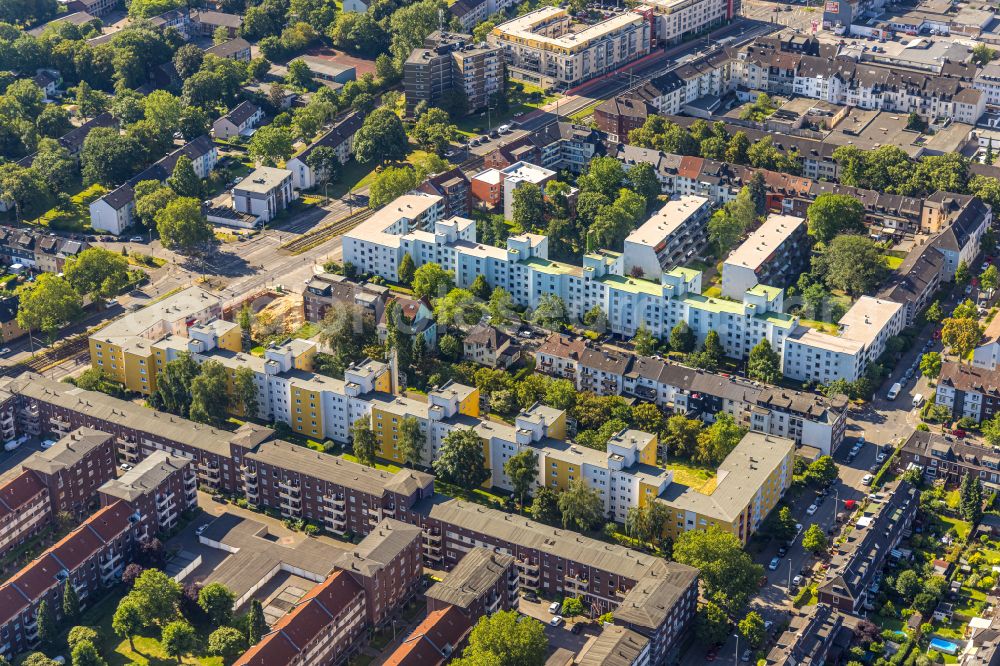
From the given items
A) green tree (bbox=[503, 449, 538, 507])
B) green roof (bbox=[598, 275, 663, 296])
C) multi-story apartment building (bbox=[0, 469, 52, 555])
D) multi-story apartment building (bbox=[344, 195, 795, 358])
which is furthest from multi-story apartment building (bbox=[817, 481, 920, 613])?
multi-story apartment building (bbox=[0, 469, 52, 555])

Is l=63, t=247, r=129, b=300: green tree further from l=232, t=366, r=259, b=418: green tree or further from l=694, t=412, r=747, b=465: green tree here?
l=694, t=412, r=747, b=465: green tree

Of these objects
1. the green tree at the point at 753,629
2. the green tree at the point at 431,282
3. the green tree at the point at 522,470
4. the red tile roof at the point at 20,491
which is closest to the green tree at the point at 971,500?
the green tree at the point at 753,629

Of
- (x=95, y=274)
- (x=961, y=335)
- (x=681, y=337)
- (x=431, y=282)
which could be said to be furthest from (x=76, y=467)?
(x=961, y=335)

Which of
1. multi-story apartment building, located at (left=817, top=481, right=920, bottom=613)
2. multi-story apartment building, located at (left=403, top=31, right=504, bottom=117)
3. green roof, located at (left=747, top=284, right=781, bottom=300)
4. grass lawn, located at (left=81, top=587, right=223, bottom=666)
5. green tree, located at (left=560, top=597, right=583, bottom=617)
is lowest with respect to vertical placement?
grass lawn, located at (left=81, top=587, right=223, bottom=666)

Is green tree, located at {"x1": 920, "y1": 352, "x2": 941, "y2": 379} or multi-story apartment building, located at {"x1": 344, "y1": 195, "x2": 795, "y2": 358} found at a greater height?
multi-story apartment building, located at {"x1": 344, "y1": 195, "x2": 795, "y2": 358}

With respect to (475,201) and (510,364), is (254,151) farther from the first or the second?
(510,364)

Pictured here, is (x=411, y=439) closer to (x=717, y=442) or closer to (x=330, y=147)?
(x=717, y=442)

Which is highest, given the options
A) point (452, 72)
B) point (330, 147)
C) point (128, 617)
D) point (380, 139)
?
point (452, 72)
